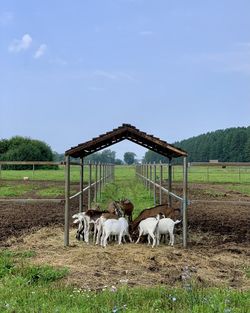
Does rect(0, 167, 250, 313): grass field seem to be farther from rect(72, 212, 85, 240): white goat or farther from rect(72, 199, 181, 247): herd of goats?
rect(72, 212, 85, 240): white goat

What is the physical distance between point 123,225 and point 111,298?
3789 millimetres

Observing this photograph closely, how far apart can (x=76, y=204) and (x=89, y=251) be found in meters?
8.70

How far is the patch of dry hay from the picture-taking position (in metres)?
6.19

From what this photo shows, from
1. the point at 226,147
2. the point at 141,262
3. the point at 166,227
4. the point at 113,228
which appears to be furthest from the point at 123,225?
the point at 226,147

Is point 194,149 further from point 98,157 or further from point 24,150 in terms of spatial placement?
point 98,157

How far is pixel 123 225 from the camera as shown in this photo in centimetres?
878

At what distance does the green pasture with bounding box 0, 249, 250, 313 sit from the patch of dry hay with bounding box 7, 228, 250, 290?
1.53 ft

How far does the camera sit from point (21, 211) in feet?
46.2

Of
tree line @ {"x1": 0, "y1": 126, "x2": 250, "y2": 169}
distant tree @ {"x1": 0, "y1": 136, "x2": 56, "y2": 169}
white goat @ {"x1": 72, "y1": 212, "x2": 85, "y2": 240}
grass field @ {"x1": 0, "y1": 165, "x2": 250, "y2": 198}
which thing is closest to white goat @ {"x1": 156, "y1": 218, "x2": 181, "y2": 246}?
white goat @ {"x1": 72, "y1": 212, "x2": 85, "y2": 240}

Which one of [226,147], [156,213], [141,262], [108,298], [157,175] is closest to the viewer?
[108,298]

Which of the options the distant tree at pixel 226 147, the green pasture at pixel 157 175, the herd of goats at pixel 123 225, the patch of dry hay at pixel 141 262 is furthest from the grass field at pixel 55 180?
the distant tree at pixel 226 147

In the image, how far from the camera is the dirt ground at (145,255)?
20.5ft

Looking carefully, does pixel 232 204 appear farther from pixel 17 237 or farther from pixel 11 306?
pixel 11 306

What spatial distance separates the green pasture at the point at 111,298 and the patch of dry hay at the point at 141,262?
0.47 m
